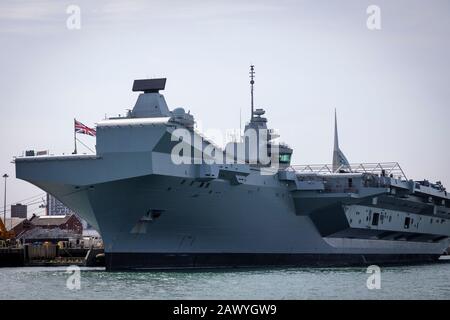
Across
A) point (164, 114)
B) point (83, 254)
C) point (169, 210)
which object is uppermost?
point (164, 114)

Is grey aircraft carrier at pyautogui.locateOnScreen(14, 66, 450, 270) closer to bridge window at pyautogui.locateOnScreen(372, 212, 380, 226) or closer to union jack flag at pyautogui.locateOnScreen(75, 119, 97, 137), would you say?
bridge window at pyautogui.locateOnScreen(372, 212, 380, 226)

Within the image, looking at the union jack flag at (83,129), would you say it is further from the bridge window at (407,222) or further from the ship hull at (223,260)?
the bridge window at (407,222)

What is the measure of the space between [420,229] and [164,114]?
26.7 m

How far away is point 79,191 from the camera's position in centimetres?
3647

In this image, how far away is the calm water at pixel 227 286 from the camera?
1092 inches

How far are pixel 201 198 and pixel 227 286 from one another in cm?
893

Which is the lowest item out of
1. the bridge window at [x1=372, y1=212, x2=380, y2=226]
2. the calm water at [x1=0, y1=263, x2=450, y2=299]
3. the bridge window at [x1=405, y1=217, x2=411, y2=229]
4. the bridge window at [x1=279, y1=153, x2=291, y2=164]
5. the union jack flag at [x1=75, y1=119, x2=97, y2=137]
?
the calm water at [x1=0, y1=263, x2=450, y2=299]

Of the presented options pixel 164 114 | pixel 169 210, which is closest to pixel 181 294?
pixel 169 210

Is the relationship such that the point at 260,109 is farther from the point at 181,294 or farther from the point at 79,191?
the point at 181,294

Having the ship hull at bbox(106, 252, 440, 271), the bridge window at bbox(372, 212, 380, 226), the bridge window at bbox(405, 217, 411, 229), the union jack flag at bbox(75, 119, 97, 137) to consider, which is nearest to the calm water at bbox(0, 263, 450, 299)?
the ship hull at bbox(106, 252, 440, 271)

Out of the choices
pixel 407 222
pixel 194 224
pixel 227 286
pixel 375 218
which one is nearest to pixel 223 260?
pixel 194 224

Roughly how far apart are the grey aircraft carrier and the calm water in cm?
265

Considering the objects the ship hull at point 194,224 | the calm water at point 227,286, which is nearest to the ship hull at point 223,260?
the ship hull at point 194,224

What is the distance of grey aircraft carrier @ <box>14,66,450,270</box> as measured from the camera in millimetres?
35469
